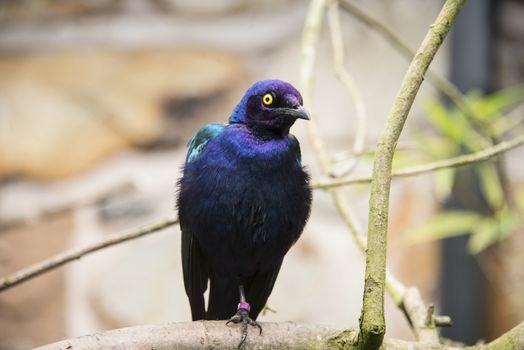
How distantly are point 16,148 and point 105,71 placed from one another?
495mm

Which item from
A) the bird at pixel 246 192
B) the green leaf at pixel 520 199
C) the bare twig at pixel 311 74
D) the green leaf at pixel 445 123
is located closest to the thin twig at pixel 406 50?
the bare twig at pixel 311 74

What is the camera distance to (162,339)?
1.32 metres

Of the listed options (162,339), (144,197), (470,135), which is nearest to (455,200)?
(470,135)

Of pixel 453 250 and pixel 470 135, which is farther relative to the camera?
pixel 453 250

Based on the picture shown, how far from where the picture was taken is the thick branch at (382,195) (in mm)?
1151

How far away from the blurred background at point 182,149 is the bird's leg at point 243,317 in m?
1.05

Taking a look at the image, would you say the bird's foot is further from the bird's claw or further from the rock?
the rock

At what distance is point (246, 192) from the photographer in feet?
6.01

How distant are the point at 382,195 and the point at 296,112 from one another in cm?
72

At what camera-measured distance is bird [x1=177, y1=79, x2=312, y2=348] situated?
184cm

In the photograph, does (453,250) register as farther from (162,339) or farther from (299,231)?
(162,339)

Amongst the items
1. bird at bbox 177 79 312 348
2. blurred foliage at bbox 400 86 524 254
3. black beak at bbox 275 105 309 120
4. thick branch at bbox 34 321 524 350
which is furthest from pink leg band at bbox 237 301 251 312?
blurred foliage at bbox 400 86 524 254

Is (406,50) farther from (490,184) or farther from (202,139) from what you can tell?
(490,184)

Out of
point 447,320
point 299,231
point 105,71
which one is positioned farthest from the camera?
point 105,71
